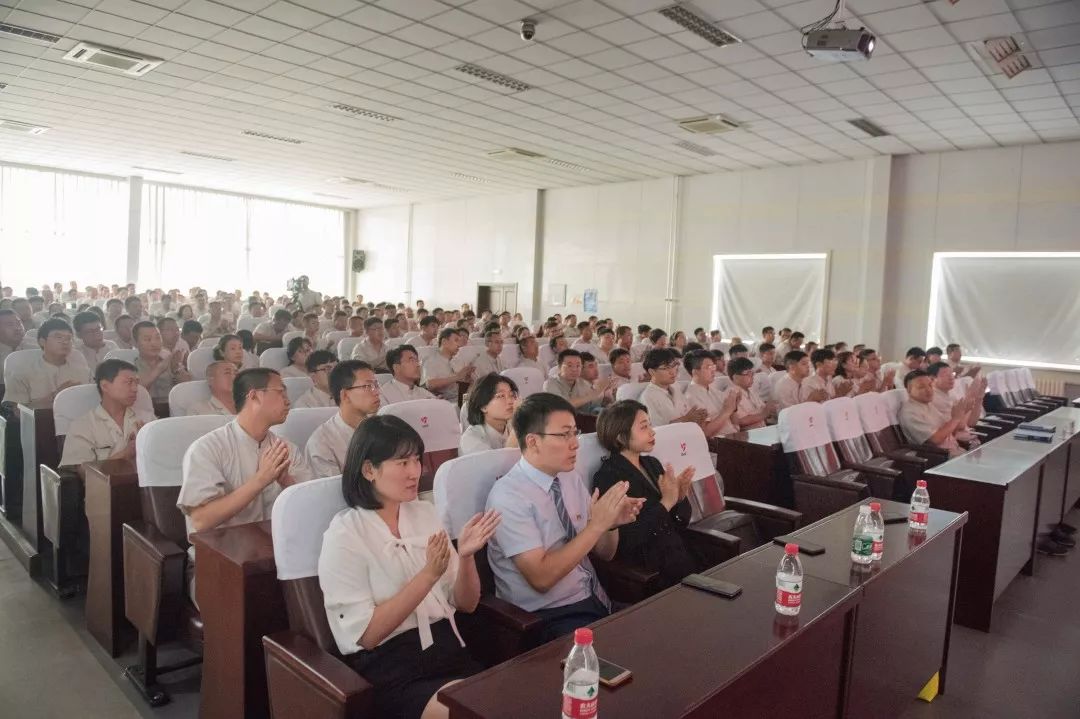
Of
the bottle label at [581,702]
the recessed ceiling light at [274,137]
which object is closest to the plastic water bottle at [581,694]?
the bottle label at [581,702]

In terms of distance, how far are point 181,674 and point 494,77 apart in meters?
6.36

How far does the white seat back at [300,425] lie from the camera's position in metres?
3.30

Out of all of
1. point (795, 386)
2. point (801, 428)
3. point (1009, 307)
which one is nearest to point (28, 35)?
point (801, 428)

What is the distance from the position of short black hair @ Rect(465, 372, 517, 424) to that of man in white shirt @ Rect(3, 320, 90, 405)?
131 inches

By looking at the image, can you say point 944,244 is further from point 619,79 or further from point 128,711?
point 128,711

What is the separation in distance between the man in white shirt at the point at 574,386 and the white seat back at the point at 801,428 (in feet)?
6.17

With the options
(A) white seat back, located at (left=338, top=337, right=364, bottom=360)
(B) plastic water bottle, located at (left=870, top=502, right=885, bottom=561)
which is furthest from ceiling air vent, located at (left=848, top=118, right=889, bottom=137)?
(B) plastic water bottle, located at (left=870, top=502, right=885, bottom=561)

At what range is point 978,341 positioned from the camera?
10.2 m

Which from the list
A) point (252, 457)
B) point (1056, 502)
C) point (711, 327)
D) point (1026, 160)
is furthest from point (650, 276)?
point (252, 457)

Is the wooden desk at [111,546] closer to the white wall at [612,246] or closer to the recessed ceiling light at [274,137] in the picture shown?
the recessed ceiling light at [274,137]

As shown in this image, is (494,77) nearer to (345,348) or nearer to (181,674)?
(345,348)

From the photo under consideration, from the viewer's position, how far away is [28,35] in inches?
265

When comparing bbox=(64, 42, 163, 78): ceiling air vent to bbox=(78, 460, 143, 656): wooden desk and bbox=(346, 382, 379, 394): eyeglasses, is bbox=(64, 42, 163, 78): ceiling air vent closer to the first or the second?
bbox=(78, 460, 143, 656): wooden desk

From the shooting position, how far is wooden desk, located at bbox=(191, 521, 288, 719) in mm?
2094
